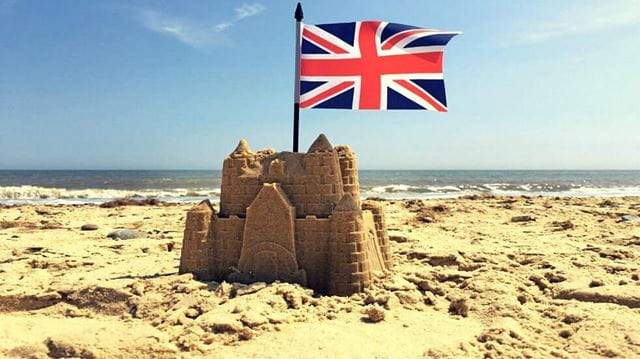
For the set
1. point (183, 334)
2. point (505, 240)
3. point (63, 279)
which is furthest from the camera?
point (505, 240)

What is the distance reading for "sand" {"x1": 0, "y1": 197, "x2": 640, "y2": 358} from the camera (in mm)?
3865

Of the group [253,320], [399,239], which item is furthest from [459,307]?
[399,239]

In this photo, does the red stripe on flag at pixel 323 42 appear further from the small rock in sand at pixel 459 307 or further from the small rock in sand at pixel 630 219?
the small rock in sand at pixel 630 219

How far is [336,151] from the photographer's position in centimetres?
571

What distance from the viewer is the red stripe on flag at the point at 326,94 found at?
6165mm

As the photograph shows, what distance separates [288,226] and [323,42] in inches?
119

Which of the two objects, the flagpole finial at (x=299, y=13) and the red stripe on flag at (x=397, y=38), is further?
the red stripe on flag at (x=397, y=38)

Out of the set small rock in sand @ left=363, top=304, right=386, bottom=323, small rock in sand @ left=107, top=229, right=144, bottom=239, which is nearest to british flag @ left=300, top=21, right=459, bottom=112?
small rock in sand @ left=363, top=304, right=386, bottom=323

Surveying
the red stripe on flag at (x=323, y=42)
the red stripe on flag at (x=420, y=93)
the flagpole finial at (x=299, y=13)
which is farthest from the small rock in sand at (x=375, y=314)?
the flagpole finial at (x=299, y=13)

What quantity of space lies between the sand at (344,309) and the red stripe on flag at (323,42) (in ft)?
11.6

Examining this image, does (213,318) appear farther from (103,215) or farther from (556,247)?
(103,215)

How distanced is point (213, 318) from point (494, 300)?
11.3 feet

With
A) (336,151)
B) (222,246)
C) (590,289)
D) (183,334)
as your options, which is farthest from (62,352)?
(590,289)

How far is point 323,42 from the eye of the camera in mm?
6277
